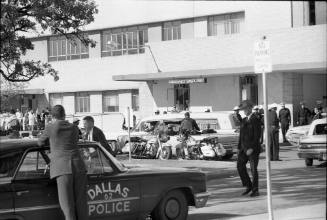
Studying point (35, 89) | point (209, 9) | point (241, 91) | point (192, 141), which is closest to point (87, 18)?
point (192, 141)

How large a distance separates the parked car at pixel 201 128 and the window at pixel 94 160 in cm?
1329

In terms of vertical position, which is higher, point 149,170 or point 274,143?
point 149,170

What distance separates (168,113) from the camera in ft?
83.8

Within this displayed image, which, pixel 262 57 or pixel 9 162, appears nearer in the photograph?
pixel 9 162

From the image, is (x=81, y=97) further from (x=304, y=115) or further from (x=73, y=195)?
(x=73, y=195)

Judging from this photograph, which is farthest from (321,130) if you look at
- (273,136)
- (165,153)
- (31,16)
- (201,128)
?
(201,128)

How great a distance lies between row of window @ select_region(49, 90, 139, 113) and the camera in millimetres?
42938

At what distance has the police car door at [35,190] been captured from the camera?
7926 millimetres

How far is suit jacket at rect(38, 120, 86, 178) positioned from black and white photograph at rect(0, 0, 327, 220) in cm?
1

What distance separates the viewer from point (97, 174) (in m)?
8.68

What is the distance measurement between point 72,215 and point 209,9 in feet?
106

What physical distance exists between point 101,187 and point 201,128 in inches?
617

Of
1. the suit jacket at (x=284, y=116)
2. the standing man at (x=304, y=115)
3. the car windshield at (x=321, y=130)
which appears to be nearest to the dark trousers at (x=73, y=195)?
the car windshield at (x=321, y=130)

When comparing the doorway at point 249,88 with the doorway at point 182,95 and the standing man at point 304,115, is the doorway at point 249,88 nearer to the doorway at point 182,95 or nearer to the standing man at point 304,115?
the standing man at point 304,115
